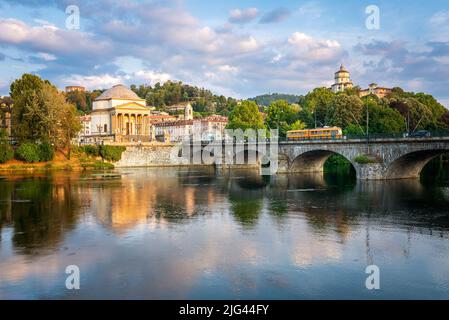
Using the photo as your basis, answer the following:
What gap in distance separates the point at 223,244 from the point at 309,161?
4883cm

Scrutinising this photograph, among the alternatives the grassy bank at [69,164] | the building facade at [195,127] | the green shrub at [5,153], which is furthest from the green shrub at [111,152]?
the building facade at [195,127]

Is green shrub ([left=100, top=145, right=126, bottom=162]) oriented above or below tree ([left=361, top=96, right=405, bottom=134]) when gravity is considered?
below

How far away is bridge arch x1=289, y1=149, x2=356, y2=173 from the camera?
65.8 meters

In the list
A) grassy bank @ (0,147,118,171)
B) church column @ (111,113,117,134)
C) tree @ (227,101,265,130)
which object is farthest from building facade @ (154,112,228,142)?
grassy bank @ (0,147,118,171)

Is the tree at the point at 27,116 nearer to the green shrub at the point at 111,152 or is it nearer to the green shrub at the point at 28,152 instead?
the green shrub at the point at 28,152

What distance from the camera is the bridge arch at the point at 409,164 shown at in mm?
50875

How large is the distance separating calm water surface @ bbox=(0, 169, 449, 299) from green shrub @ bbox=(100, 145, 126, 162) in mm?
41270

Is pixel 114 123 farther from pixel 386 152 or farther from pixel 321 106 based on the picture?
pixel 386 152

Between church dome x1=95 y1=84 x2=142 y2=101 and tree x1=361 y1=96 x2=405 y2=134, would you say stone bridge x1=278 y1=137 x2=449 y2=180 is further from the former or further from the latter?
church dome x1=95 y1=84 x2=142 y2=101

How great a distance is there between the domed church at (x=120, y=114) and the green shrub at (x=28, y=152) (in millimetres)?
29497

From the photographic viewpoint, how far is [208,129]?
14400 cm

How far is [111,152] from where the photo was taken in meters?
83.9

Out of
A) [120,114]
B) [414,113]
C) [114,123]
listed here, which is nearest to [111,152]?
[114,123]
